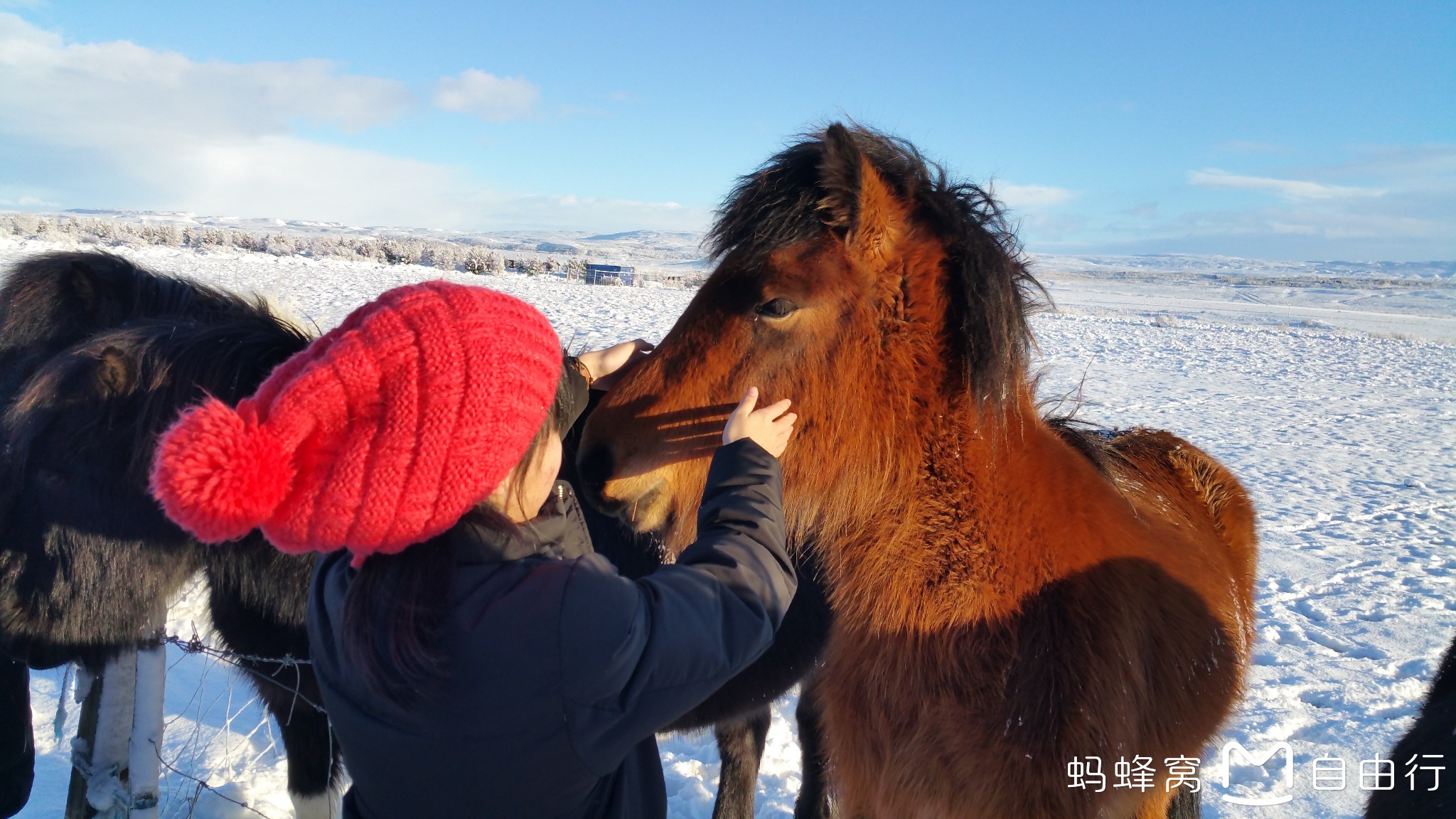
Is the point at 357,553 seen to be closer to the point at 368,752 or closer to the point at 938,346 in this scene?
the point at 368,752

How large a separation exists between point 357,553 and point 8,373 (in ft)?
9.11

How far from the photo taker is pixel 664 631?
125 centimetres

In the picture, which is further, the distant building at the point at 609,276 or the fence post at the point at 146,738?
the distant building at the point at 609,276

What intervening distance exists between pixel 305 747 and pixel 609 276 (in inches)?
1330

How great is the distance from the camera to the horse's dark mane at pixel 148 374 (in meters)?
2.13

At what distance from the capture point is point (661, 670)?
124 cm

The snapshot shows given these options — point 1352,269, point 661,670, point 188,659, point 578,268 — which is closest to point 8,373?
point 188,659

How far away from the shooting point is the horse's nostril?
6.11 ft

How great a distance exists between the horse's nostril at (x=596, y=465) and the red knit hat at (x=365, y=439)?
0.60m

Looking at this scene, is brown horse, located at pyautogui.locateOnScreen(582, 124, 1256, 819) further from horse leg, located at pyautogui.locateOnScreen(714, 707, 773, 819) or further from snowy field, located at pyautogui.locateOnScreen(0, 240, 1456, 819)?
horse leg, located at pyautogui.locateOnScreen(714, 707, 773, 819)

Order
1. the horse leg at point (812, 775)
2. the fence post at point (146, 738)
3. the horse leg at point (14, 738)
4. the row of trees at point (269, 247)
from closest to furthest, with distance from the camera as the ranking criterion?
the fence post at point (146, 738), the horse leg at point (14, 738), the horse leg at point (812, 775), the row of trees at point (269, 247)

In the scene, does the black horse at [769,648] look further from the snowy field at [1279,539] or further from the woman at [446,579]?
the woman at [446,579]

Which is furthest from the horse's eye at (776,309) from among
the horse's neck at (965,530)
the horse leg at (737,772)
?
the horse leg at (737,772)

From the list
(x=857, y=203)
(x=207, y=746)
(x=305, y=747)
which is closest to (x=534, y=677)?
(x=857, y=203)
